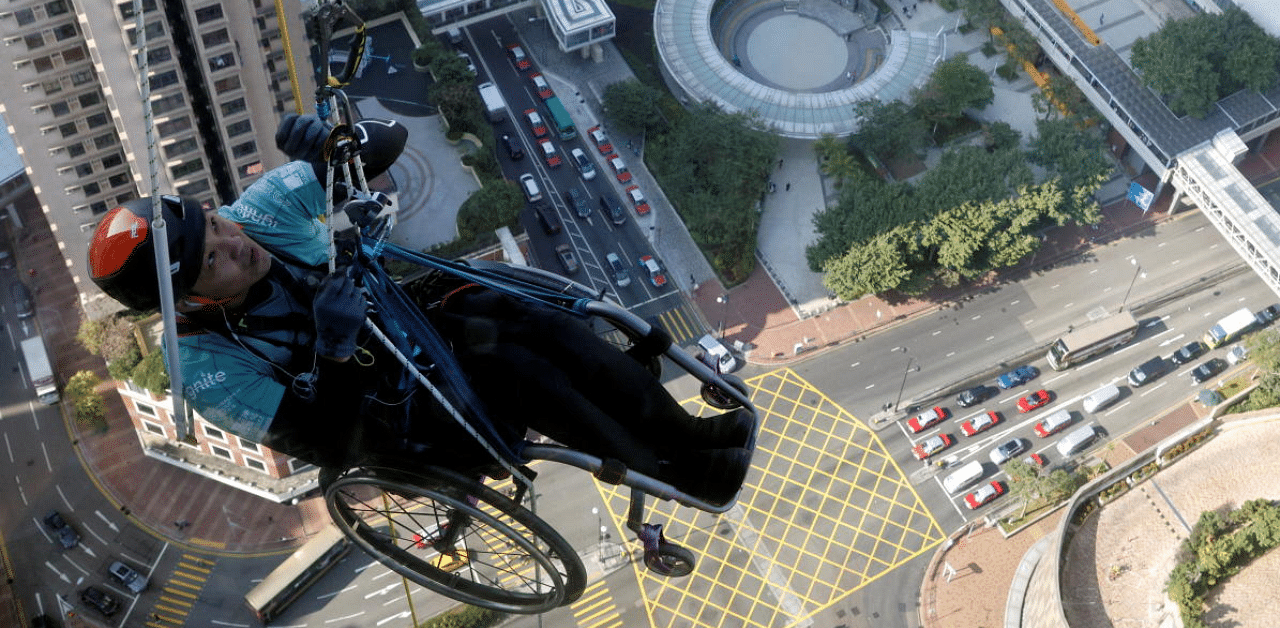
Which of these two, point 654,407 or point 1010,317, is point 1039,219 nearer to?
point 1010,317

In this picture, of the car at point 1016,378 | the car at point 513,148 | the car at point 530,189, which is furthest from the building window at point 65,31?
the car at point 1016,378

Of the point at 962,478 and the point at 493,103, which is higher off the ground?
the point at 493,103

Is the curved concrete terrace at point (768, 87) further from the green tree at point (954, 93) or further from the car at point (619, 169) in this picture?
the car at point (619, 169)

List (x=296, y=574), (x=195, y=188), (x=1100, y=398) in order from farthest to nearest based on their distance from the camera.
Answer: (x=1100, y=398), (x=195, y=188), (x=296, y=574)

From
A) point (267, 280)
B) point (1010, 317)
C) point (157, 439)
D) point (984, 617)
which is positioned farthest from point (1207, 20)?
point (267, 280)

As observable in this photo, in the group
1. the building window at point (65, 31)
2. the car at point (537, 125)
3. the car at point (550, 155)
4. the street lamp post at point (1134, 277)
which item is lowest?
the street lamp post at point (1134, 277)

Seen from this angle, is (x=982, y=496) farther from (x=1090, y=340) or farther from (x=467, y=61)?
(x=467, y=61)

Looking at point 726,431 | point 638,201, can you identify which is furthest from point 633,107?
point 726,431
